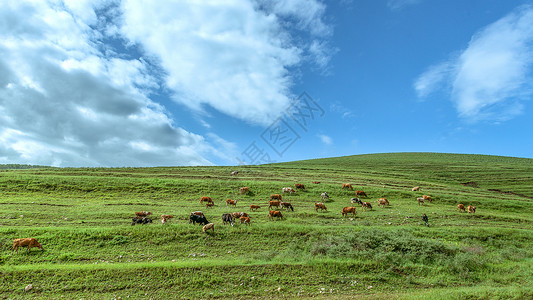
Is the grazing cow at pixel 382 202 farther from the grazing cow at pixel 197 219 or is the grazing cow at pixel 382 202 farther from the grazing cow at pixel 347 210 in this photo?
the grazing cow at pixel 197 219

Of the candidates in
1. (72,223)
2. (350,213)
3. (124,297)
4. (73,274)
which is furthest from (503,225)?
(72,223)

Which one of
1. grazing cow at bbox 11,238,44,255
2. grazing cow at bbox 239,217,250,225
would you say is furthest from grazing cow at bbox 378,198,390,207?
grazing cow at bbox 11,238,44,255

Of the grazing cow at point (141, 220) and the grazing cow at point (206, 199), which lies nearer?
the grazing cow at point (141, 220)

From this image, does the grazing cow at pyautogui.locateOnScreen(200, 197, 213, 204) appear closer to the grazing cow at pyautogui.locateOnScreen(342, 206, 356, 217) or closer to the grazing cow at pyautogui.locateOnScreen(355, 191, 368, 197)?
the grazing cow at pyautogui.locateOnScreen(342, 206, 356, 217)

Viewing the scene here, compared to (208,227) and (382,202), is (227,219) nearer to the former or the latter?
(208,227)

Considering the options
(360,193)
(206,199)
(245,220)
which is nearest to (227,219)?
(245,220)

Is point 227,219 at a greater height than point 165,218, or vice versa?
point 165,218

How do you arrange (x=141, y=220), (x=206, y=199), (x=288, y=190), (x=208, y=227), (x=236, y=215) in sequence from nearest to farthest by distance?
(x=208, y=227), (x=141, y=220), (x=236, y=215), (x=206, y=199), (x=288, y=190)

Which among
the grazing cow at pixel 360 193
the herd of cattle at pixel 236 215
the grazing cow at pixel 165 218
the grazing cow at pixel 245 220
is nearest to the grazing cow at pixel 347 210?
the herd of cattle at pixel 236 215

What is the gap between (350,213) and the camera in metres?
24.6

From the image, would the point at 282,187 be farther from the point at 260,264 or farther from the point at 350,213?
the point at 260,264

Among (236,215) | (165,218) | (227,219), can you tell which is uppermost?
(165,218)

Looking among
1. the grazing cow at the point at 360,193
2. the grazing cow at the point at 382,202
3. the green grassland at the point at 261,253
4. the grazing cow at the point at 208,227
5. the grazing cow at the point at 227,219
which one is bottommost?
the green grassland at the point at 261,253

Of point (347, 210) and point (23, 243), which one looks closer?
point (23, 243)
